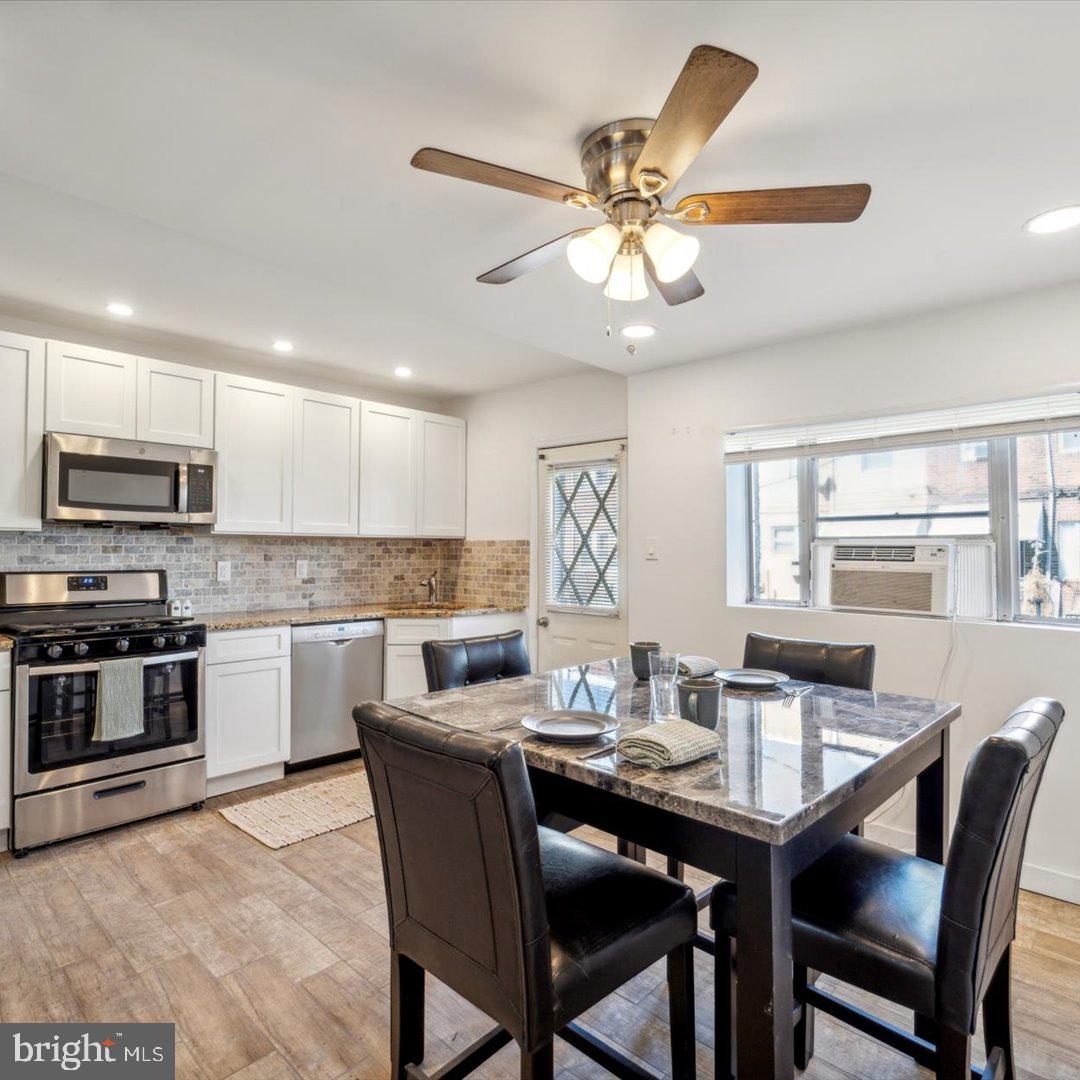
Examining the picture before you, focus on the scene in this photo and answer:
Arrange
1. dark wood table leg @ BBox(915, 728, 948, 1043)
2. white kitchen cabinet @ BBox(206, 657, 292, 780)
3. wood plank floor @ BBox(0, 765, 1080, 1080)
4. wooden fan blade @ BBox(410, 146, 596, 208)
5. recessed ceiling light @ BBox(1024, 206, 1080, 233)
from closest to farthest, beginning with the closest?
wooden fan blade @ BBox(410, 146, 596, 208), wood plank floor @ BBox(0, 765, 1080, 1080), dark wood table leg @ BBox(915, 728, 948, 1043), recessed ceiling light @ BBox(1024, 206, 1080, 233), white kitchen cabinet @ BBox(206, 657, 292, 780)

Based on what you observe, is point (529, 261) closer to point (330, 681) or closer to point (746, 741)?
point (746, 741)

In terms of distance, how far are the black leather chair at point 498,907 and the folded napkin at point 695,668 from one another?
0.73 metres

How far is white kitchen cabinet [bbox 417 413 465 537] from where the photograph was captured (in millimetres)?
4754

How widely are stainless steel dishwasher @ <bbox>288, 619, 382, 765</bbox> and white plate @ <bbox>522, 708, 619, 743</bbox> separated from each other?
99.6 inches

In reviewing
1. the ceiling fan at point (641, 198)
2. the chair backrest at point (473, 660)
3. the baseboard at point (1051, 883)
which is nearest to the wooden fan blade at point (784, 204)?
the ceiling fan at point (641, 198)

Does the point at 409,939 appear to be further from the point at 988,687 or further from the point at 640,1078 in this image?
the point at 988,687

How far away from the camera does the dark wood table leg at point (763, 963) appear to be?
107cm

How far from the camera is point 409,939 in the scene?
4.47ft

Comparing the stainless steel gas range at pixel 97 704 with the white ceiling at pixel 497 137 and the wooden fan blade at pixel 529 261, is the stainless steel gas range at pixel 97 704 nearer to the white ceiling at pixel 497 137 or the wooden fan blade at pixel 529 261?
the white ceiling at pixel 497 137

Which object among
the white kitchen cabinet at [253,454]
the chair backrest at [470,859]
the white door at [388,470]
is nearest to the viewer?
the chair backrest at [470,859]

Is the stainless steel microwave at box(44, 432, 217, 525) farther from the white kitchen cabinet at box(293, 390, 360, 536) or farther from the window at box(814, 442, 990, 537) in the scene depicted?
the window at box(814, 442, 990, 537)

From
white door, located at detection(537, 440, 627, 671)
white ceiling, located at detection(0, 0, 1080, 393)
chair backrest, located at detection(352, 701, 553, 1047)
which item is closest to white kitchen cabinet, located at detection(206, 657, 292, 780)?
white door, located at detection(537, 440, 627, 671)

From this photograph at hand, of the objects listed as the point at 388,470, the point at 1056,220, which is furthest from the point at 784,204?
the point at 388,470

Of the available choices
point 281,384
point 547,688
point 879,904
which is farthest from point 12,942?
point 281,384
